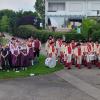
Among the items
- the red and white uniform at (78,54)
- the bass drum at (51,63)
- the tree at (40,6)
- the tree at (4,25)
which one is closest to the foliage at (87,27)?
the red and white uniform at (78,54)

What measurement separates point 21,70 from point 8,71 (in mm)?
895

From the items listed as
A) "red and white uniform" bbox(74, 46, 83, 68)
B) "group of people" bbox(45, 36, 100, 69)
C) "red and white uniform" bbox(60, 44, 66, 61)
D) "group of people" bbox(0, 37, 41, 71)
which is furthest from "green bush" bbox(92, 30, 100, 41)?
"group of people" bbox(0, 37, 41, 71)

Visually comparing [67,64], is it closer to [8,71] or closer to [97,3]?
[8,71]

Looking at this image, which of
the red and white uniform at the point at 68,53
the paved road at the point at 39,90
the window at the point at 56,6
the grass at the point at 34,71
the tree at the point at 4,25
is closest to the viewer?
the paved road at the point at 39,90

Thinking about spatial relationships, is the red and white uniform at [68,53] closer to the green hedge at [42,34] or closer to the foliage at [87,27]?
the foliage at [87,27]

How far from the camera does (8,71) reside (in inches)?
952

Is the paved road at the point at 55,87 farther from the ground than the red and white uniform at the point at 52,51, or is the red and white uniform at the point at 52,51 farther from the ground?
the red and white uniform at the point at 52,51

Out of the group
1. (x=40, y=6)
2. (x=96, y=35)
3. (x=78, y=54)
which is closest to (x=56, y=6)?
(x=40, y=6)

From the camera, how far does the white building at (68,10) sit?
76.5 m

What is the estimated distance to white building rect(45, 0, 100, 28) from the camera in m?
76.5

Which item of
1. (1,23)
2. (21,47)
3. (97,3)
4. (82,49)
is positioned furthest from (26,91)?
(97,3)

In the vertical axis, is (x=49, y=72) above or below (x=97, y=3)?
below

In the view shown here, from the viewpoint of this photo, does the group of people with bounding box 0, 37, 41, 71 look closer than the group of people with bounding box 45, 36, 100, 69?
Yes

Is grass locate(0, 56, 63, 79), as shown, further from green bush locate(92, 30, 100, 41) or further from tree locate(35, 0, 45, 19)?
tree locate(35, 0, 45, 19)
